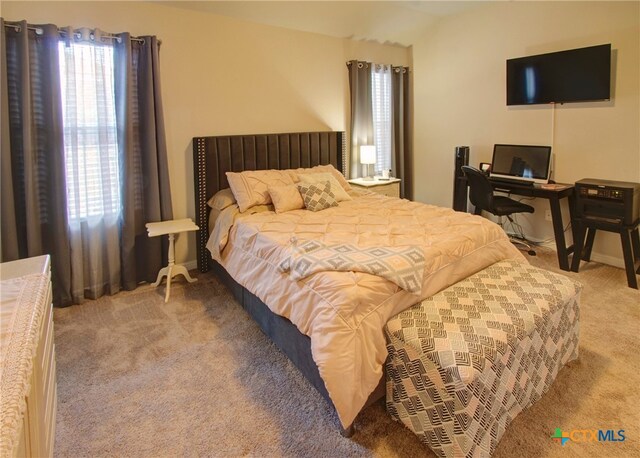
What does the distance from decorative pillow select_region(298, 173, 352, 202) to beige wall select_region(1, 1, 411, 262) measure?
788 mm

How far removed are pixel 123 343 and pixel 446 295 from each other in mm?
2023

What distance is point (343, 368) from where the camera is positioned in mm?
1654

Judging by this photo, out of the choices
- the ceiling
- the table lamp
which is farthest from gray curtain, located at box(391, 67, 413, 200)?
the table lamp

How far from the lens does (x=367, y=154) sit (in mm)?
4641

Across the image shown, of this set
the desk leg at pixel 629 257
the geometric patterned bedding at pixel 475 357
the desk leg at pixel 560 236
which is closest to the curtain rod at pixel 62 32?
the geometric patterned bedding at pixel 475 357

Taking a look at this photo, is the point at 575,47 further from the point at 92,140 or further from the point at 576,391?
the point at 92,140

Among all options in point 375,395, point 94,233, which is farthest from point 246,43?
point 375,395

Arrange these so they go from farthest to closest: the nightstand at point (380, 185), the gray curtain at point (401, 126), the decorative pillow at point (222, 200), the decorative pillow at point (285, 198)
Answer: the gray curtain at point (401, 126), the nightstand at point (380, 185), the decorative pillow at point (222, 200), the decorative pillow at point (285, 198)

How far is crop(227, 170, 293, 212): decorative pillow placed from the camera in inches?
130

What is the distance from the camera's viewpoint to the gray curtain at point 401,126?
16.7 ft

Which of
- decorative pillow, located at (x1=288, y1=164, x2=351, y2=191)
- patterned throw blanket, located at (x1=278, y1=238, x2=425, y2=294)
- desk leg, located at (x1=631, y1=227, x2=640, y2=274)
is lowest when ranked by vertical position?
desk leg, located at (x1=631, y1=227, x2=640, y2=274)

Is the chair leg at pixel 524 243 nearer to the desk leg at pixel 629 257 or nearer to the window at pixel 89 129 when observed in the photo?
the desk leg at pixel 629 257

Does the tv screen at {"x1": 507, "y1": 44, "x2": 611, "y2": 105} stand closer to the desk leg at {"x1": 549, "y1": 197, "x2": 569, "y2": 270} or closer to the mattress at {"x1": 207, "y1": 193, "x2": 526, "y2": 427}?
the desk leg at {"x1": 549, "y1": 197, "x2": 569, "y2": 270}

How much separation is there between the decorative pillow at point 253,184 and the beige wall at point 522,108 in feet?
7.98
